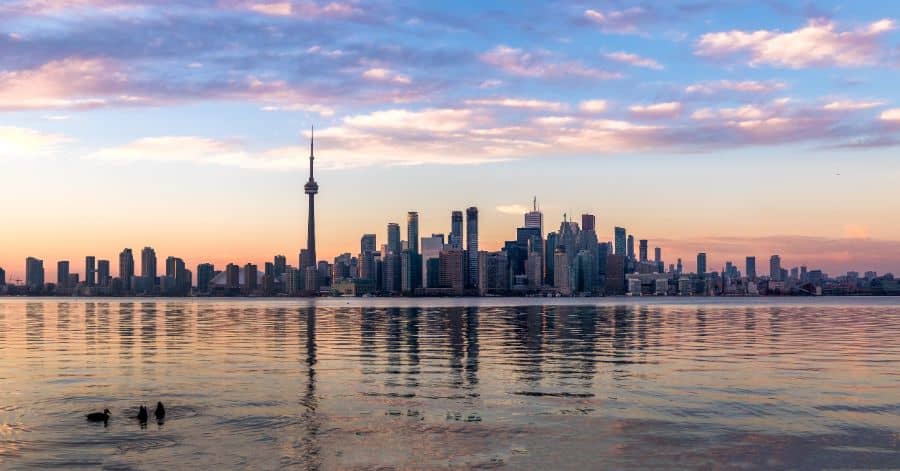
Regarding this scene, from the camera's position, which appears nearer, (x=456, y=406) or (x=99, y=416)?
(x=99, y=416)

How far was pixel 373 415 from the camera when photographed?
44312 mm

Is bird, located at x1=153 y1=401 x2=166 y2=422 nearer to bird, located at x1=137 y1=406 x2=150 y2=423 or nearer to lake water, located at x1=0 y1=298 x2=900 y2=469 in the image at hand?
bird, located at x1=137 y1=406 x2=150 y2=423

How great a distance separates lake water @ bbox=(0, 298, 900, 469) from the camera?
3509cm

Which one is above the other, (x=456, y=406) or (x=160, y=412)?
(x=160, y=412)

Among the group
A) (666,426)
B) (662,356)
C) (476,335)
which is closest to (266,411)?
(666,426)

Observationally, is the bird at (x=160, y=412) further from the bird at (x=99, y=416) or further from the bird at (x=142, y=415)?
the bird at (x=99, y=416)

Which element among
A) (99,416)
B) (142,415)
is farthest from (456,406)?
(99,416)

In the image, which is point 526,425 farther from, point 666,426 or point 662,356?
point 662,356

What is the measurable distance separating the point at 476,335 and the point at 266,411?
66770mm

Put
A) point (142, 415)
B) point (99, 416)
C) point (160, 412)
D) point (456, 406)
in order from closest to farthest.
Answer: point (99, 416)
point (142, 415)
point (160, 412)
point (456, 406)

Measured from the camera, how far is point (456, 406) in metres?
47.2

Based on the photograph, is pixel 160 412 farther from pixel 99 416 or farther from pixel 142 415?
pixel 99 416

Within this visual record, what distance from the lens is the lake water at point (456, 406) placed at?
35094 millimetres

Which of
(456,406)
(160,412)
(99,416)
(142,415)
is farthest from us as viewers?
(456,406)
